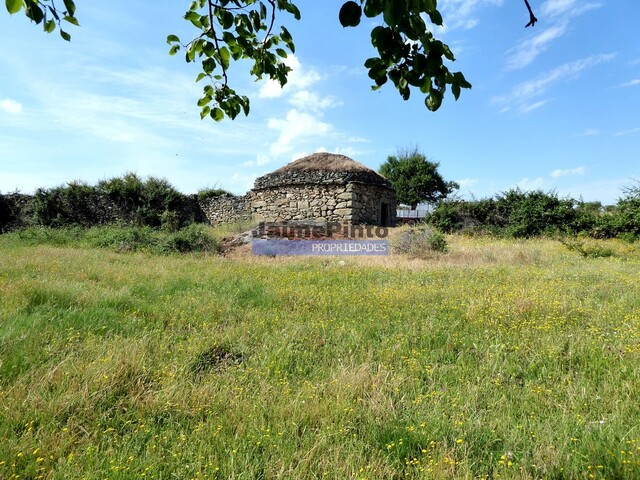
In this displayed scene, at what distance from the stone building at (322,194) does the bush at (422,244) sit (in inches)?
136

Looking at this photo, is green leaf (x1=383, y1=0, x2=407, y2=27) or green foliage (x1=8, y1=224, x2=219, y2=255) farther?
green foliage (x1=8, y1=224, x2=219, y2=255)

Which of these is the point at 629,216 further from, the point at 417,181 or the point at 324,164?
the point at 417,181

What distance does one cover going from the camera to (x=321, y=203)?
16.6 m

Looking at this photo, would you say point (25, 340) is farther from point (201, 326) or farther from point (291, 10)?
point (291, 10)

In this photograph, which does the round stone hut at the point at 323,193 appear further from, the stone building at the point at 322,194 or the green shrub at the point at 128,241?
the green shrub at the point at 128,241

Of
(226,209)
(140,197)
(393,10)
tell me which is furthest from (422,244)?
(140,197)

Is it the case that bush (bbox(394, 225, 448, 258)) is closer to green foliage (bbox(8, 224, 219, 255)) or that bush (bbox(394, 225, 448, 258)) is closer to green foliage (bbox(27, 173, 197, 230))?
green foliage (bbox(8, 224, 219, 255))

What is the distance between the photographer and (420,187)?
118 feet

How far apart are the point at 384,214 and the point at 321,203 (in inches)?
172

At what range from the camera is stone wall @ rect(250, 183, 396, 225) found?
1608cm

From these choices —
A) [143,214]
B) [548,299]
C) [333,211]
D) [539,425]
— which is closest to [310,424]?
[539,425]

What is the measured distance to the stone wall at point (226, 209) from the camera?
20103 mm

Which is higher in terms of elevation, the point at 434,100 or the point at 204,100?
the point at 204,100

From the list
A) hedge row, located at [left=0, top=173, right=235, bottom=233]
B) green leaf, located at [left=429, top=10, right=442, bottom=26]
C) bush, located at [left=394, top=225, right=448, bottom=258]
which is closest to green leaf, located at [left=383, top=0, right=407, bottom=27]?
green leaf, located at [left=429, top=10, right=442, bottom=26]
